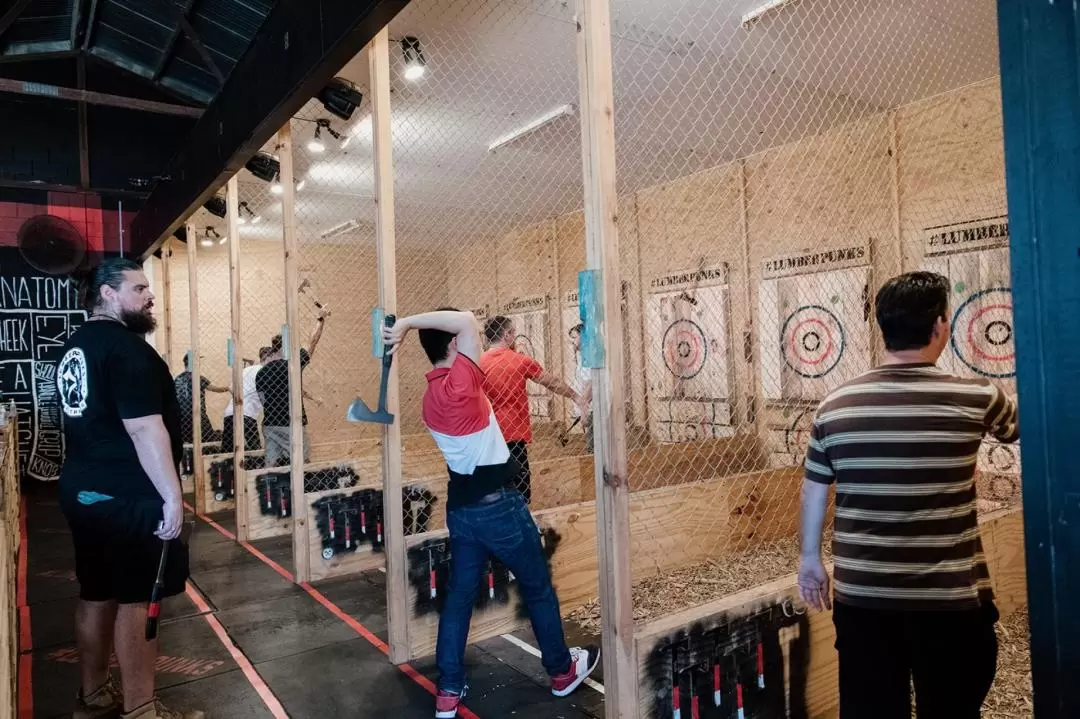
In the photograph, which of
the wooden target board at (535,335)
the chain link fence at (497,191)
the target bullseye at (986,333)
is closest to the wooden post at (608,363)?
the chain link fence at (497,191)

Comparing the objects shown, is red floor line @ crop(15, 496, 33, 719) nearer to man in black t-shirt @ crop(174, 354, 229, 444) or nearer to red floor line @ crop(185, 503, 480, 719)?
red floor line @ crop(185, 503, 480, 719)

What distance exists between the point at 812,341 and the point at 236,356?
4.33 m

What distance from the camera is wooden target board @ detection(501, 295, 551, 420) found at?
25.3 ft

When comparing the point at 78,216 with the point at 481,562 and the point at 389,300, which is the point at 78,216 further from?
the point at 481,562

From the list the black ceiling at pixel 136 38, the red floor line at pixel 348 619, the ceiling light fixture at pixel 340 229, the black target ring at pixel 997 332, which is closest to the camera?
the red floor line at pixel 348 619

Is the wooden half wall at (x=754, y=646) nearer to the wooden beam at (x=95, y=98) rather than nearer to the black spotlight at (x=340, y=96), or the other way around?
the black spotlight at (x=340, y=96)

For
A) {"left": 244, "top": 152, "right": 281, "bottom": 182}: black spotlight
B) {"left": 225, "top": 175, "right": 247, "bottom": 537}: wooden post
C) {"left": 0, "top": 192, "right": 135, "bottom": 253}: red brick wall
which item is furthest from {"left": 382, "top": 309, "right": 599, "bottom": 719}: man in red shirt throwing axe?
{"left": 0, "top": 192, "right": 135, "bottom": 253}: red brick wall

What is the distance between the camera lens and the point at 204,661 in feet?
10.1

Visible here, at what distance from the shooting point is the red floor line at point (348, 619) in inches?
110

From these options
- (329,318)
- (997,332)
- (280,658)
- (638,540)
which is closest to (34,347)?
(329,318)

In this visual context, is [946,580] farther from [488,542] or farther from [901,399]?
[488,542]

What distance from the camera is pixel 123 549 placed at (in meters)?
2.27

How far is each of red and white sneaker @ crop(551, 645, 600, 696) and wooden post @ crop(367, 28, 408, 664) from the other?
0.77 metres

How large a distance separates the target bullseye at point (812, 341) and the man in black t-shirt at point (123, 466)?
14.2 feet
